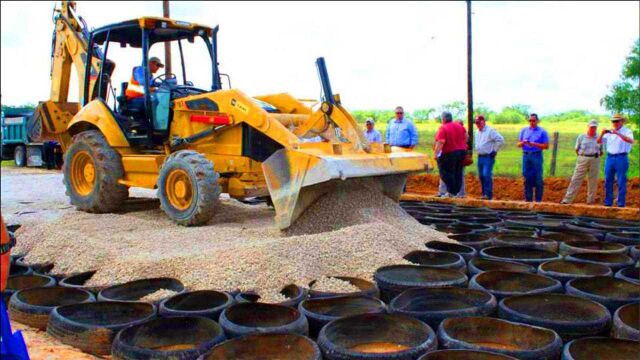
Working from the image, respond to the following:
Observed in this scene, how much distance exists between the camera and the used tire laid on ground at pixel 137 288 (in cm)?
454

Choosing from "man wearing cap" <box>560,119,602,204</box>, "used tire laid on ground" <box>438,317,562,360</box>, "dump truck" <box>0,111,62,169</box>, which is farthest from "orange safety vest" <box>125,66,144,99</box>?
"dump truck" <box>0,111,62,169</box>

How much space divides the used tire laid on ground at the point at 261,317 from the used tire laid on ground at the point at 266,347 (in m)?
0.13

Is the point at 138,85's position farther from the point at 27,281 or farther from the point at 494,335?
the point at 494,335

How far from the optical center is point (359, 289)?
179 inches

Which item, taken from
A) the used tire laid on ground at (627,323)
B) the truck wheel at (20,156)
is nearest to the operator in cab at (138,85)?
the used tire laid on ground at (627,323)

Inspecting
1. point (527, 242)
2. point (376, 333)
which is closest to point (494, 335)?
point (376, 333)

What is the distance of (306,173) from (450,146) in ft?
15.8

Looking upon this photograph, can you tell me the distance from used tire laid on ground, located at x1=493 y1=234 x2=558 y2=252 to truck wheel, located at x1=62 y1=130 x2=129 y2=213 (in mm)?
5000

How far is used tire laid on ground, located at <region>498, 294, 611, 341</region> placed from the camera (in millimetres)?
3588

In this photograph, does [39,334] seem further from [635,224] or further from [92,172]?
[635,224]

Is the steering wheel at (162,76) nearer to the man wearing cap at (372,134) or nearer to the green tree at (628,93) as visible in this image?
the man wearing cap at (372,134)

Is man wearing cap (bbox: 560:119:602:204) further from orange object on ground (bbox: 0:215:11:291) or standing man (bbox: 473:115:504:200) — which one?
orange object on ground (bbox: 0:215:11:291)

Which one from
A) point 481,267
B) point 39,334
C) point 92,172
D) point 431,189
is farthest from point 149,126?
point 431,189

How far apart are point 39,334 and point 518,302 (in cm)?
326
